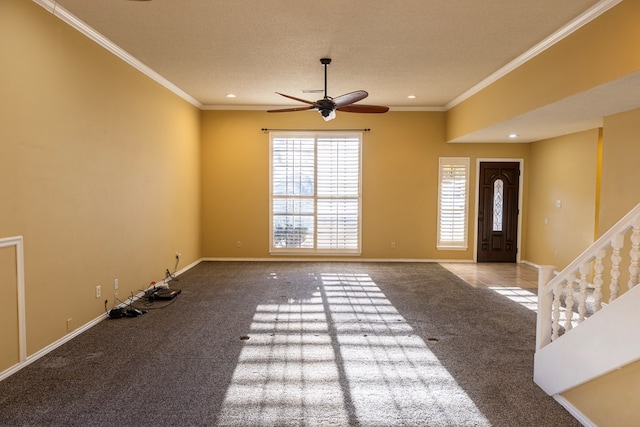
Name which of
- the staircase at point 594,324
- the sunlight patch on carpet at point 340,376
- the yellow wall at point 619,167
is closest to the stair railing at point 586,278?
the staircase at point 594,324

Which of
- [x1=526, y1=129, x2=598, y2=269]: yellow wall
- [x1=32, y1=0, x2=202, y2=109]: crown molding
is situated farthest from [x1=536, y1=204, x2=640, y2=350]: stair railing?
[x1=32, y1=0, x2=202, y2=109]: crown molding

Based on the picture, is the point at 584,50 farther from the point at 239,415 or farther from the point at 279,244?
the point at 279,244

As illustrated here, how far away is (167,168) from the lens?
585 cm

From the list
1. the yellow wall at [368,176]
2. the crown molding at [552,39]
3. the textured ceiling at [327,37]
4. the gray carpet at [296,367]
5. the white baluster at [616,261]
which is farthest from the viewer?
the yellow wall at [368,176]

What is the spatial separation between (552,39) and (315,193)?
459cm

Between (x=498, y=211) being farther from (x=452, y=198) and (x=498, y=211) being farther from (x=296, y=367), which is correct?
(x=296, y=367)

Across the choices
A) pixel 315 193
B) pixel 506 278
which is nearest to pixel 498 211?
pixel 506 278

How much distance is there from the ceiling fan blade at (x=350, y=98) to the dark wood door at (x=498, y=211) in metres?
4.17

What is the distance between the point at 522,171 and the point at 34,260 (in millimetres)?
7716

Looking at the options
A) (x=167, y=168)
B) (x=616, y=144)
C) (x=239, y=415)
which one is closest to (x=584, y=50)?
(x=616, y=144)

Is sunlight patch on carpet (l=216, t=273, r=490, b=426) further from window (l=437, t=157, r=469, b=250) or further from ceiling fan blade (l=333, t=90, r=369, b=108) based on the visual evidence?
window (l=437, t=157, r=469, b=250)

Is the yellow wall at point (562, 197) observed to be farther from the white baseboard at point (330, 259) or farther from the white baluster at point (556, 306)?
the white baluster at point (556, 306)

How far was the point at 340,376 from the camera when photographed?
294cm

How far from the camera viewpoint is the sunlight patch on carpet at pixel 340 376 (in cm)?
242
